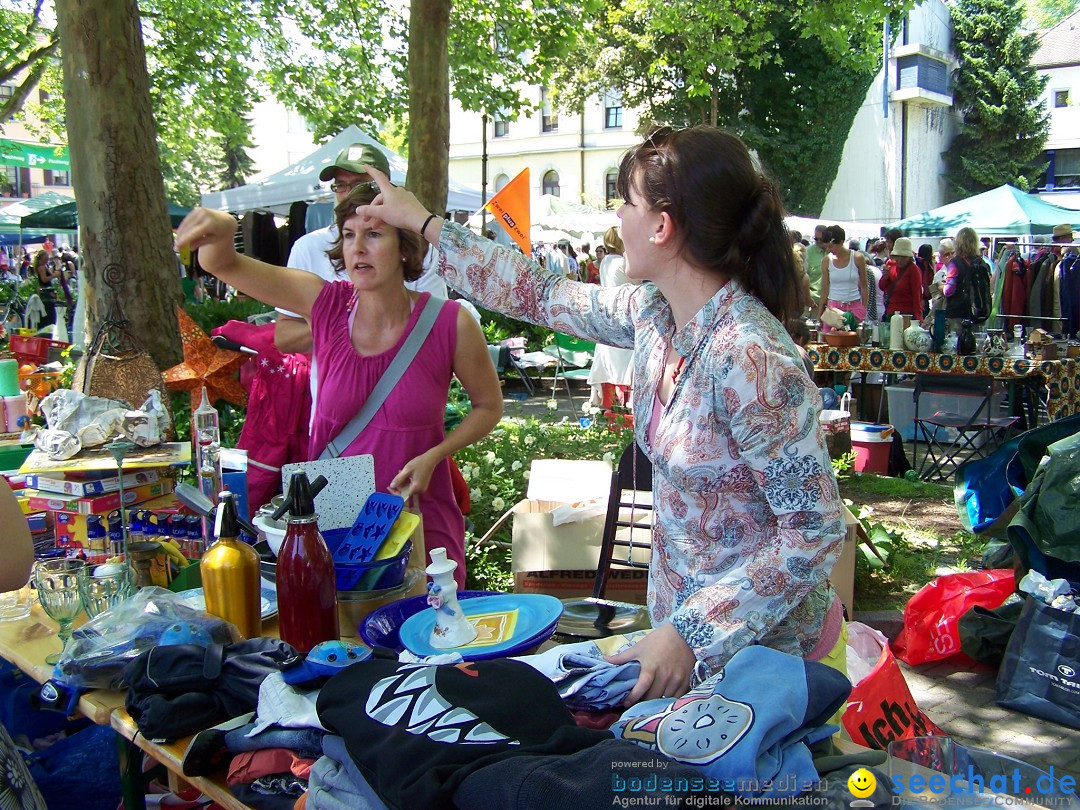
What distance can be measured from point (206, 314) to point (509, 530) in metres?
4.18

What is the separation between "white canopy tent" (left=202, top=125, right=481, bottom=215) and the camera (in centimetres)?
1232

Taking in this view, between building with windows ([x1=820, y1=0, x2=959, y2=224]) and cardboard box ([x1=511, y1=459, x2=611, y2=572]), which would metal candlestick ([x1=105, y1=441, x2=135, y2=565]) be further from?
building with windows ([x1=820, y1=0, x2=959, y2=224])

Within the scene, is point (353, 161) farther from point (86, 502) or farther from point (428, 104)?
point (428, 104)

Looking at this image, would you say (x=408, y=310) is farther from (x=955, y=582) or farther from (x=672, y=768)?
(x=955, y=582)

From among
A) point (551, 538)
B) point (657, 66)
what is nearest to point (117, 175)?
point (551, 538)

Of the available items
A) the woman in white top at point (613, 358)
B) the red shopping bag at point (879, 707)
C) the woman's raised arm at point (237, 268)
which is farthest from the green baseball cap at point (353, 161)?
the woman in white top at point (613, 358)

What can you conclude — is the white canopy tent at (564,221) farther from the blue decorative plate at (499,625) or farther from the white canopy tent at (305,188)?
the blue decorative plate at (499,625)

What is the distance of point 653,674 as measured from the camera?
147 cm

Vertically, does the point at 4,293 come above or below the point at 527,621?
above

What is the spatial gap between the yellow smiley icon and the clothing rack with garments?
1422 centimetres

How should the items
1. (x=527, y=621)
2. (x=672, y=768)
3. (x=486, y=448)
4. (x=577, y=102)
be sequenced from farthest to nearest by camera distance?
(x=577, y=102) → (x=486, y=448) → (x=527, y=621) → (x=672, y=768)

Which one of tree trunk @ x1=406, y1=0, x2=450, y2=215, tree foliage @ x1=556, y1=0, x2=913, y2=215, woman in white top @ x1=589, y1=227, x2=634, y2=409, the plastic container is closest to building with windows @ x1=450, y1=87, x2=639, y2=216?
tree foliage @ x1=556, y1=0, x2=913, y2=215

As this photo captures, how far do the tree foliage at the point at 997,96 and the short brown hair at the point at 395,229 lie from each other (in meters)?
41.9

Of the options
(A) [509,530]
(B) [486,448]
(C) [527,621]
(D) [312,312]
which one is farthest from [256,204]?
(C) [527,621]
